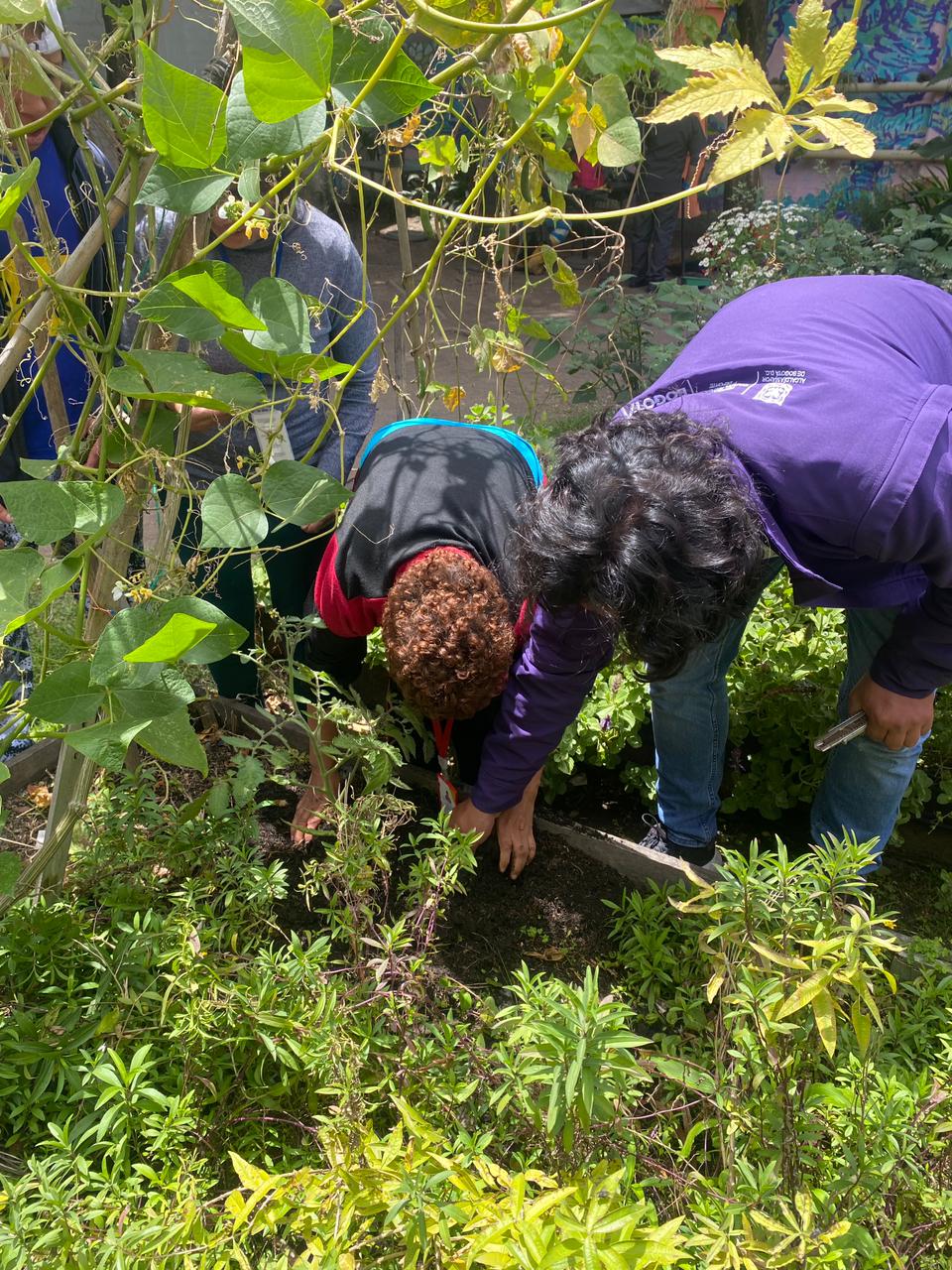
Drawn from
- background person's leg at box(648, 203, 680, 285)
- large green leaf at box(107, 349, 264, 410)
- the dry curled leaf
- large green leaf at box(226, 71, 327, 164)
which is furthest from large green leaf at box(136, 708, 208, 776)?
background person's leg at box(648, 203, 680, 285)

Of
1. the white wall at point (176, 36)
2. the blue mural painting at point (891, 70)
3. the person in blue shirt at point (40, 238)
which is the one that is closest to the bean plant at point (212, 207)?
the person in blue shirt at point (40, 238)

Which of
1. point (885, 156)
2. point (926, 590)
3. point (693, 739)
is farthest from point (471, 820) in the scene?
point (885, 156)

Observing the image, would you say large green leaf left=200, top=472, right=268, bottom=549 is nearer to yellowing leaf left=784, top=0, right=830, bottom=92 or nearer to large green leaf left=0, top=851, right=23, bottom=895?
large green leaf left=0, top=851, right=23, bottom=895

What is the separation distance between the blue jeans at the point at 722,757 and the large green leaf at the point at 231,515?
1128mm

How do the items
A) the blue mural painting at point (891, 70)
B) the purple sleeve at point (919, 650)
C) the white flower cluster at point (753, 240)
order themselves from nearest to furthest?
the purple sleeve at point (919, 650)
the white flower cluster at point (753, 240)
the blue mural painting at point (891, 70)

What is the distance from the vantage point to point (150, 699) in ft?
3.28

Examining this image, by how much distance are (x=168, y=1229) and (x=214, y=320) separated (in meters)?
1.01

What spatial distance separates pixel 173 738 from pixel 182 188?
568 mm

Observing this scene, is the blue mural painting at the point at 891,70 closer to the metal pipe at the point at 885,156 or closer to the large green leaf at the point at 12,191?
the metal pipe at the point at 885,156

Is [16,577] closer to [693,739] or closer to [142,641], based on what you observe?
[142,641]

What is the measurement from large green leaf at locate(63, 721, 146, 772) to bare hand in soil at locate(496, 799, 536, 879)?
129cm

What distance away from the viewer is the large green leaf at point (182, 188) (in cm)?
91

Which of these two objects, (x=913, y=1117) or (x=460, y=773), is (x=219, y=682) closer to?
(x=460, y=773)

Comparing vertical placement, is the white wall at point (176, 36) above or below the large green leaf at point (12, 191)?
below
